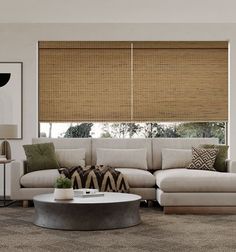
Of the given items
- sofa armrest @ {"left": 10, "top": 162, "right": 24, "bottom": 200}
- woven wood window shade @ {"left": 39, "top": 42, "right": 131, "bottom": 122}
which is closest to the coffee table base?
sofa armrest @ {"left": 10, "top": 162, "right": 24, "bottom": 200}

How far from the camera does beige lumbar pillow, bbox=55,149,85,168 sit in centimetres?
777

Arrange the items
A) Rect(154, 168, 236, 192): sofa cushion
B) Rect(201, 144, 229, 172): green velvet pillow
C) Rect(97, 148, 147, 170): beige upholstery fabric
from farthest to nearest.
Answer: Rect(97, 148, 147, 170): beige upholstery fabric
Rect(201, 144, 229, 172): green velvet pillow
Rect(154, 168, 236, 192): sofa cushion

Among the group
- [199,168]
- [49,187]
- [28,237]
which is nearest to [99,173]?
[49,187]

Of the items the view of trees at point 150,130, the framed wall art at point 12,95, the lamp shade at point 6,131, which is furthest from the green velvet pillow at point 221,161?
the framed wall art at point 12,95

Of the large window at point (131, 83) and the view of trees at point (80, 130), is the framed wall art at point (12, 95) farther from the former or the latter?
the view of trees at point (80, 130)

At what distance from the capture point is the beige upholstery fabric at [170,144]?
26.3 feet

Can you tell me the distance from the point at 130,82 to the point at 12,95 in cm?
190

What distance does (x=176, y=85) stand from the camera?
9.09 meters

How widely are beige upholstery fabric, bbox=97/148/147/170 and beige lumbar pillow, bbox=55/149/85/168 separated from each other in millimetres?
239

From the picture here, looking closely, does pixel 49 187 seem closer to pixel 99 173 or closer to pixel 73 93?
pixel 99 173

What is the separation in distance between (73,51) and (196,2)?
2.35m

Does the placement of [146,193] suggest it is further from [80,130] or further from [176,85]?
[176,85]

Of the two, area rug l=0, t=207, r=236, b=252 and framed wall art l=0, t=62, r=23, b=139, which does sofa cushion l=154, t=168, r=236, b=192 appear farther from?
framed wall art l=0, t=62, r=23, b=139

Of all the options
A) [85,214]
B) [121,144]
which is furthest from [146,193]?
[85,214]
